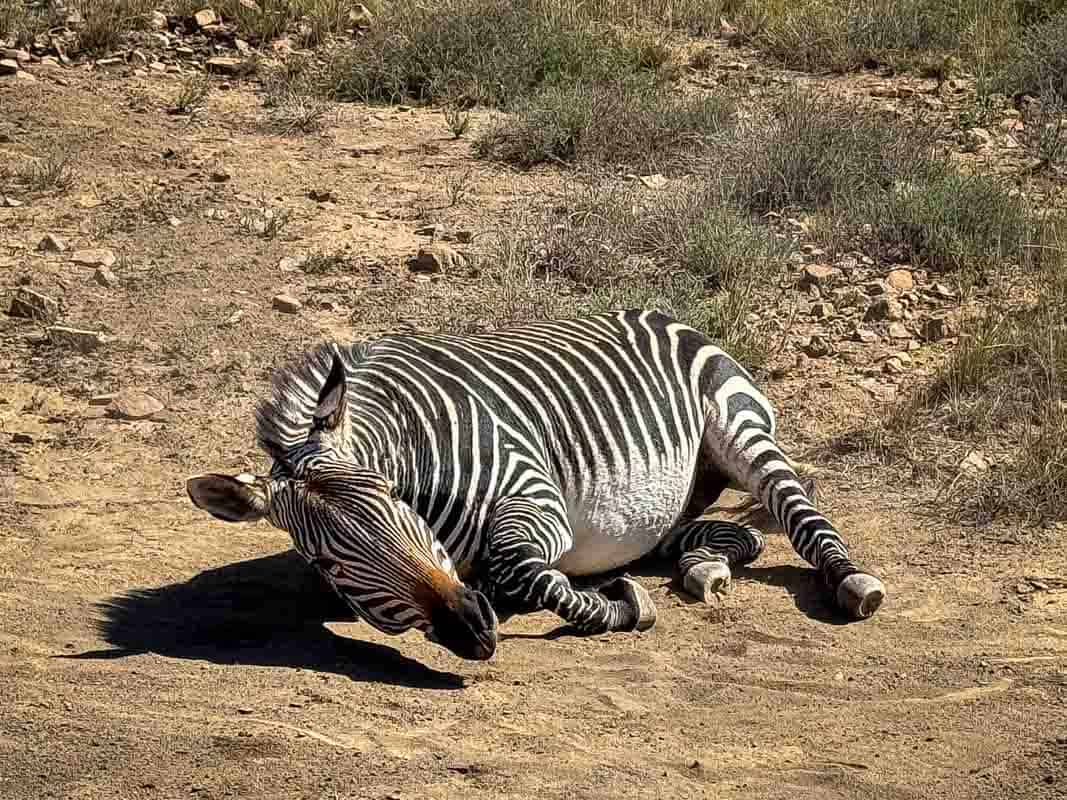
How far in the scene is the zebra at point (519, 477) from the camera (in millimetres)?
5355

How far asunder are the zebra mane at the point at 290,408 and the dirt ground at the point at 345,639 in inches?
28.5

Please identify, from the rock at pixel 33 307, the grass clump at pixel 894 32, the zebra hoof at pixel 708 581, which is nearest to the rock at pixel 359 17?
the grass clump at pixel 894 32

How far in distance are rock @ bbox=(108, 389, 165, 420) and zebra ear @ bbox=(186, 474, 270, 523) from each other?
8.57 feet

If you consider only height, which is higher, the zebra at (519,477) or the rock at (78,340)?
the zebra at (519,477)

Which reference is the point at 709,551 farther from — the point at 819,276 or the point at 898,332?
the point at 819,276

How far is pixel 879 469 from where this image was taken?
761cm

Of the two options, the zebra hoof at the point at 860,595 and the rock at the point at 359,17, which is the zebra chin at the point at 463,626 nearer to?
the zebra hoof at the point at 860,595

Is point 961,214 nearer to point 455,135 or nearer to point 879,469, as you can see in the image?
point 879,469

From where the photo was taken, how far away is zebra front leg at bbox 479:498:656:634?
5918 mm

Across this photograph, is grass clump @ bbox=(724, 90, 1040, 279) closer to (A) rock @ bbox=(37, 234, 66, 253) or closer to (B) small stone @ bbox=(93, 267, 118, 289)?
(B) small stone @ bbox=(93, 267, 118, 289)

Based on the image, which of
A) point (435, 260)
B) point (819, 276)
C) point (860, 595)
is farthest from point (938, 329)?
point (860, 595)

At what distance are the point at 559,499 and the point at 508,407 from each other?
1.60 ft

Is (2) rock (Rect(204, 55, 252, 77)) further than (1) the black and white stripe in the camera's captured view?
Yes

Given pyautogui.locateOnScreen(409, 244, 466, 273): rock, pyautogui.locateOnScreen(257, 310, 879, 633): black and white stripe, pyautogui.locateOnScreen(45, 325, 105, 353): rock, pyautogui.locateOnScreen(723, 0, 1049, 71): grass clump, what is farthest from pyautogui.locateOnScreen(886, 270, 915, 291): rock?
pyautogui.locateOnScreen(45, 325, 105, 353): rock
